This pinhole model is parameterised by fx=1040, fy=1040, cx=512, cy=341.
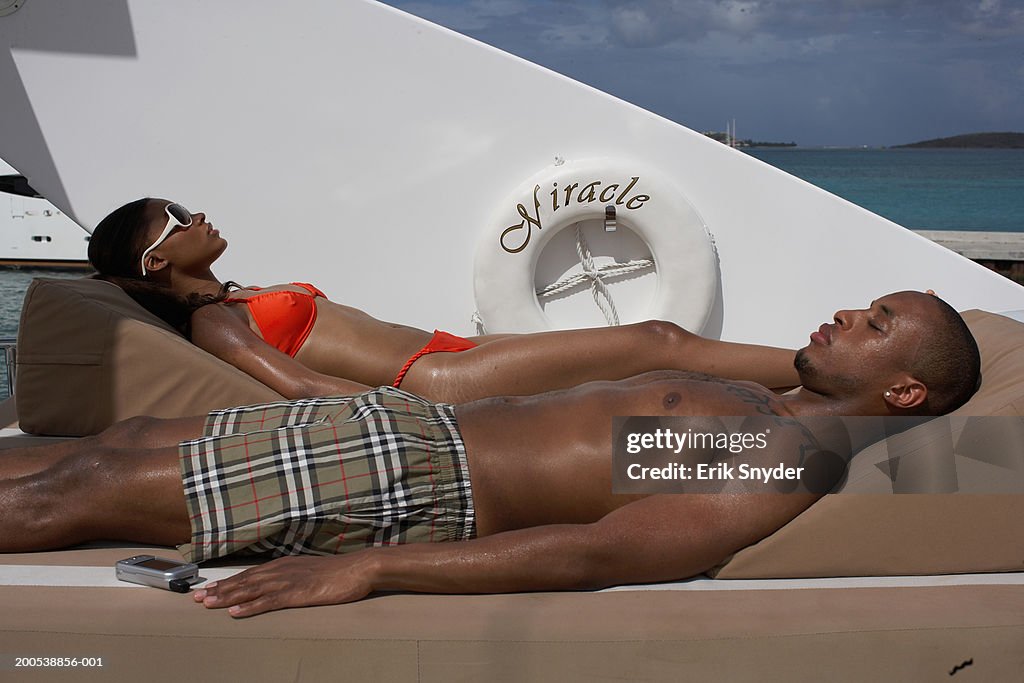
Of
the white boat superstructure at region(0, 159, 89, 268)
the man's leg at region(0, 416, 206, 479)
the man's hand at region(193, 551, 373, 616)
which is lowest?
the man's hand at region(193, 551, 373, 616)

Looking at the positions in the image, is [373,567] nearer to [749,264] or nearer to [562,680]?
[562,680]

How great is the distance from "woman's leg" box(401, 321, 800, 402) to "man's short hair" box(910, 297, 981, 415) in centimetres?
61

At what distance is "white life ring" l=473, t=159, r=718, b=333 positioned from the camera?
382 centimetres

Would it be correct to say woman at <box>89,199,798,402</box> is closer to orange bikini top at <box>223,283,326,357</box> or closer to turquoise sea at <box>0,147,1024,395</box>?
orange bikini top at <box>223,283,326,357</box>

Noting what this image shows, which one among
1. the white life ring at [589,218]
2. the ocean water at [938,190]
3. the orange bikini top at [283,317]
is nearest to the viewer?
the orange bikini top at [283,317]

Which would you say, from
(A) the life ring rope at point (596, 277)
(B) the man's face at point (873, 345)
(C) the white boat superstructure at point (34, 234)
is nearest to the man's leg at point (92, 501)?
(B) the man's face at point (873, 345)

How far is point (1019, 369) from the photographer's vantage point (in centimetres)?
212

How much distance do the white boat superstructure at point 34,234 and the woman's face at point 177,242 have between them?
12273 mm

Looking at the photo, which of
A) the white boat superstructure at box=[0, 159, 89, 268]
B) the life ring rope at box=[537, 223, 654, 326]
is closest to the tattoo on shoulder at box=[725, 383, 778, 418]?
the life ring rope at box=[537, 223, 654, 326]

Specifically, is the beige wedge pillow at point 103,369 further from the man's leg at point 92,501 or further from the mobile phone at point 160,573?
the mobile phone at point 160,573

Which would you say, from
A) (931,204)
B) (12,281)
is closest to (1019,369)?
(12,281)

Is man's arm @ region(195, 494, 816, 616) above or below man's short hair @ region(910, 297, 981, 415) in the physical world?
below

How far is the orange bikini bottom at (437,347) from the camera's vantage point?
273 cm

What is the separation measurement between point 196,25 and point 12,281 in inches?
460
